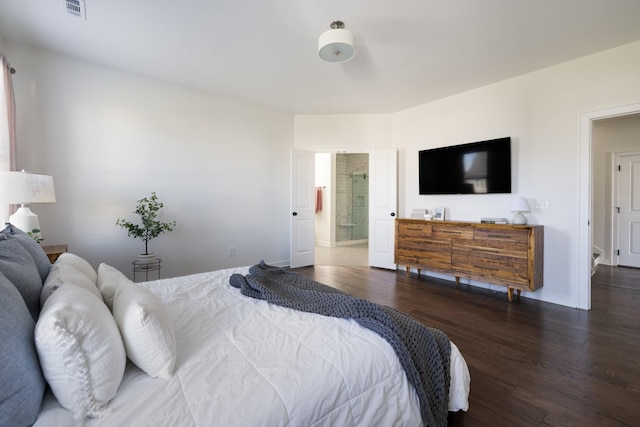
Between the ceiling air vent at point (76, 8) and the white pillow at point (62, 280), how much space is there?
212 centimetres

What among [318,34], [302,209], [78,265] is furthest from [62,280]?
[302,209]

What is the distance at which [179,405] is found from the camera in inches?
32.8

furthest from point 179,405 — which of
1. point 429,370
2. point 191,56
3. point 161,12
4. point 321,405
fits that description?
point 191,56

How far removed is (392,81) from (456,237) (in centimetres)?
210

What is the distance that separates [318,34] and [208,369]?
2.70 meters

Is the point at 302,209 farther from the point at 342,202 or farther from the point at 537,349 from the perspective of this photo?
the point at 537,349

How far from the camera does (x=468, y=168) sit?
3.87 metres

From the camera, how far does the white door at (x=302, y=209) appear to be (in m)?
4.79

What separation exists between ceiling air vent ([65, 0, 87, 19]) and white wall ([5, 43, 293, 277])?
37.7 inches

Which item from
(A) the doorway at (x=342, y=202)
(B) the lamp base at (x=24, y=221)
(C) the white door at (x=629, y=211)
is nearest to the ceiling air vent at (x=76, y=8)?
(B) the lamp base at (x=24, y=221)

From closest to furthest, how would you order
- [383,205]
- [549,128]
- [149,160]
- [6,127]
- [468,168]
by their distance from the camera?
[6,127], [549,128], [149,160], [468,168], [383,205]

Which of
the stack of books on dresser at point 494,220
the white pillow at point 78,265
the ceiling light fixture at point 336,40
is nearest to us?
the white pillow at point 78,265

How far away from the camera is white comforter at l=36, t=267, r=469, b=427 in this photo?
0.82 meters

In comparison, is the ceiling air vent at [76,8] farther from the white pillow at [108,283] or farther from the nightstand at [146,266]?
the nightstand at [146,266]
